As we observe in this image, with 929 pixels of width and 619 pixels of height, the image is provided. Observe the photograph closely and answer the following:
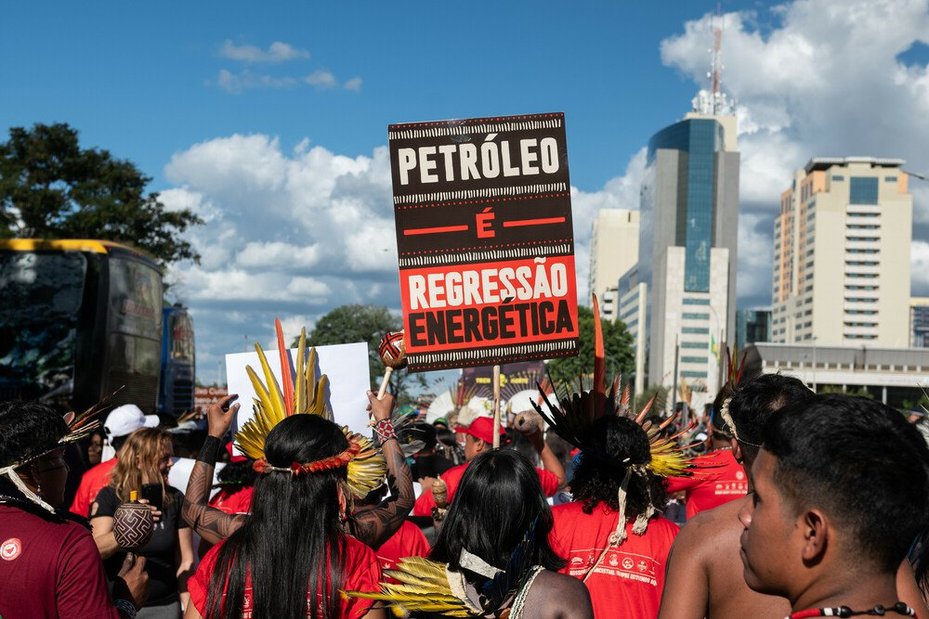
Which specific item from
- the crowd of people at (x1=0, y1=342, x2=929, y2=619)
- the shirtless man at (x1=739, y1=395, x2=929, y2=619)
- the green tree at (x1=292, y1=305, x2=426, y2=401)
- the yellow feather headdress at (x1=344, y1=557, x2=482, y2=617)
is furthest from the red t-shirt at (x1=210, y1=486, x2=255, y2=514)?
the green tree at (x1=292, y1=305, x2=426, y2=401)

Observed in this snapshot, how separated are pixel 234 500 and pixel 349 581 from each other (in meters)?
1.82

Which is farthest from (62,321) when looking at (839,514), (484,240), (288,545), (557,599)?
(839,514)

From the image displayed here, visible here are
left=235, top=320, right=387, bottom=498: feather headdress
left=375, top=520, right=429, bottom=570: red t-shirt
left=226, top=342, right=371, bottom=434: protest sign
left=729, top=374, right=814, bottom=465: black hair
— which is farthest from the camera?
left=226, top=342, right=371, bottom=434: protest sign

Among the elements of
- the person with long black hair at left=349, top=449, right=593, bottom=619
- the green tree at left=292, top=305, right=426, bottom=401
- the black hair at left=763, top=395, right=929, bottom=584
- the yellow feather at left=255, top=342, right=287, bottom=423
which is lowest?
the green tree at left=292, top=305, right=426, bottom=401

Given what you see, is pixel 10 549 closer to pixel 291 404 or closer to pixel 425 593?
pixel 425 593

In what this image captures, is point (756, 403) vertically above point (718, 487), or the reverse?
point (756, 403)

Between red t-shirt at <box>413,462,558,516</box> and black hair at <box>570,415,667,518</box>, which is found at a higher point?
black hair at <box>570,415,667,518</box>

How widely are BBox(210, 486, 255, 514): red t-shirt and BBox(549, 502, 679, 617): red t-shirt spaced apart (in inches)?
60.1

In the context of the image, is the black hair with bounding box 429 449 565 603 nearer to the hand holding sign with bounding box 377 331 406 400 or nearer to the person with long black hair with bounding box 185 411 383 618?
the person with long black hair with bounding box 185 411 383 618

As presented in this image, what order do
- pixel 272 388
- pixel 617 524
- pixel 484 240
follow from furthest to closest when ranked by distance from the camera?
pixel 484 240 < pixel 272 388 < pixel 617 524

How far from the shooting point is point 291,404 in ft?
16.4

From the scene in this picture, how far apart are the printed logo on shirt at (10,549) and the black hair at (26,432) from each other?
31 cm

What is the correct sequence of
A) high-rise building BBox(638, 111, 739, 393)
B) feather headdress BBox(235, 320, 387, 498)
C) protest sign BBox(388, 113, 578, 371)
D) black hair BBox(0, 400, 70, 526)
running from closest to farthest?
black hair BBox(0, 400, 70, 526), feather headdress BBox(235, 320, 387, 498), protest sign BBox(388, 113, 578, 371), high-rise building BBox(638, 111, 739, 393)

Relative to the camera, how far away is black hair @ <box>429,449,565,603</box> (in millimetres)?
3271
